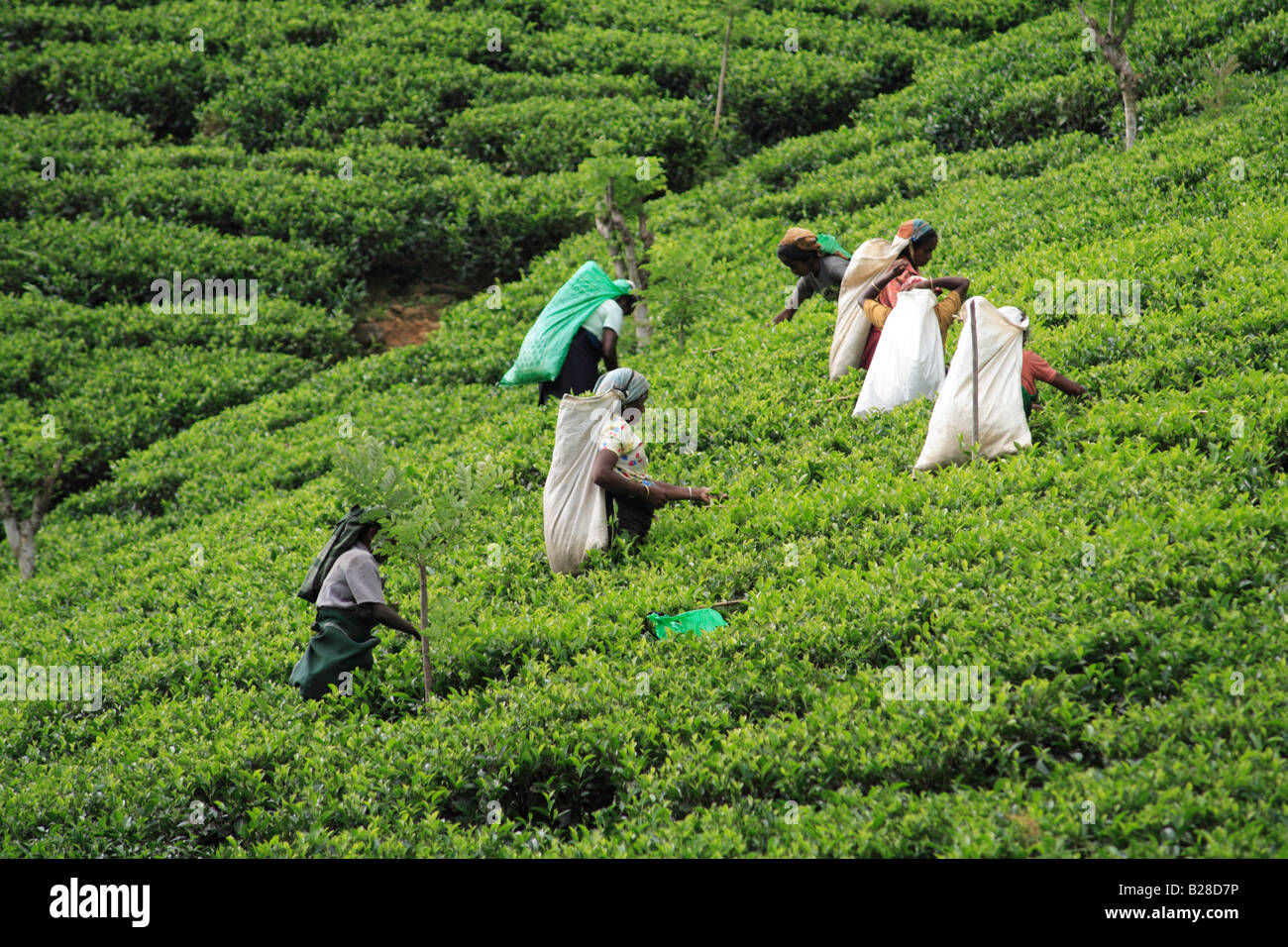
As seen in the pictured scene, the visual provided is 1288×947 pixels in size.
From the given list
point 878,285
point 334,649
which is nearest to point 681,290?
point 878,285

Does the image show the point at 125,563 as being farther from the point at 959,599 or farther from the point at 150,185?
the point at 150,185

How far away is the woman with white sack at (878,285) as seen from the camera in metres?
7.86

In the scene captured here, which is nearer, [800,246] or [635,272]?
[800,246]

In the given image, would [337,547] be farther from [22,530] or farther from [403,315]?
[403,315]

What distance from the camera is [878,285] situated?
26.5 feet

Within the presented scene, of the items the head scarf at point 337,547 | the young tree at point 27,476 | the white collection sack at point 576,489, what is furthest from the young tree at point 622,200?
the young tree at point 27,476

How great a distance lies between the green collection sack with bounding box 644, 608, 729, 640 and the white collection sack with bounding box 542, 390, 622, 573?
1073 millimetres

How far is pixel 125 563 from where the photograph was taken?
10477mm

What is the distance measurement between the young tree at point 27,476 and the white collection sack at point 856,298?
29.9ft

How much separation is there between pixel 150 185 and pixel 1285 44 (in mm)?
18058

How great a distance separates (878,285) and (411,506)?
4.23 m

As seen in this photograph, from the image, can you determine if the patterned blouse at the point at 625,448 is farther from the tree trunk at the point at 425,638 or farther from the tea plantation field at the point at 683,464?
the tree trunk at the point at 425,638

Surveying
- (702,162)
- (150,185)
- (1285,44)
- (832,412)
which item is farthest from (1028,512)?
(150,185)

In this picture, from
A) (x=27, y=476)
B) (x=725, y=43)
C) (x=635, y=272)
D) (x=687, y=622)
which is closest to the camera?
(x=687, y=622)
